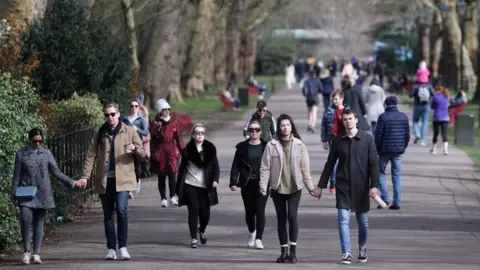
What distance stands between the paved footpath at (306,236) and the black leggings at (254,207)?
290 millimetres

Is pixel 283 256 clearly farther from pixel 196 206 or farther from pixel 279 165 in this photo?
pixel 196 206

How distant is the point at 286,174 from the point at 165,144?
5.23m

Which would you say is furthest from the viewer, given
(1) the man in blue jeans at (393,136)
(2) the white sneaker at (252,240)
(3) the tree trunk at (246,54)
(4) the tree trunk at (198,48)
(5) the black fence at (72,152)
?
(3) the tree trunk at (246,54)

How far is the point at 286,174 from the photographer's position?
13242 millimetres

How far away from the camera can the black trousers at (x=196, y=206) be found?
14.7 metres

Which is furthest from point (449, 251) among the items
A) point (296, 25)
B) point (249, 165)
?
point (296, 25)

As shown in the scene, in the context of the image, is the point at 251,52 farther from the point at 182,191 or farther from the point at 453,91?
the point at 182,191

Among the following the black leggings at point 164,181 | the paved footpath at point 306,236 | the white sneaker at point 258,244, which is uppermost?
the black leggings at point 164,181

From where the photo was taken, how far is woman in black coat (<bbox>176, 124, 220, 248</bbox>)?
14.8 metres

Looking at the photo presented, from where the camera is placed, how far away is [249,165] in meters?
14.4

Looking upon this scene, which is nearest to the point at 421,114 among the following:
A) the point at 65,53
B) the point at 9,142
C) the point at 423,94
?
the point at 423,94

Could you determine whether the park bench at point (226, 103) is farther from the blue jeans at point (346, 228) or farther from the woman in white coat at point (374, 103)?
the blue jeans at point (346, 228)

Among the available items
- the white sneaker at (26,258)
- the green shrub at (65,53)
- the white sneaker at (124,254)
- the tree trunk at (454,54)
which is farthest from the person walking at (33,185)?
the tree trunk at (454,54)

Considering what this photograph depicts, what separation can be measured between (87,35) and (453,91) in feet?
126
